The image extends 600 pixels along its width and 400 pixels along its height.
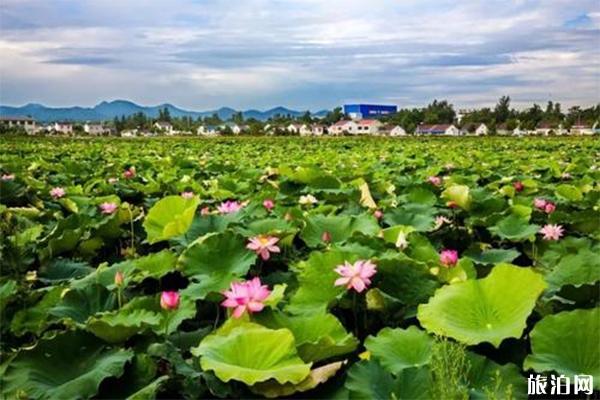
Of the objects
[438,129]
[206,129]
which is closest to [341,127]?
[438,129]

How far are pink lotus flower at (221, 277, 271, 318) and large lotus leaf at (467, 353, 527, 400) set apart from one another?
1.54 feet

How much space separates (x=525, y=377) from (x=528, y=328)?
0.24m

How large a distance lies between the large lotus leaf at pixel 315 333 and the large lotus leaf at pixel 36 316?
0.63 meters

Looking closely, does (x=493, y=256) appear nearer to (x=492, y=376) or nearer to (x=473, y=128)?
(x=492, y=376)

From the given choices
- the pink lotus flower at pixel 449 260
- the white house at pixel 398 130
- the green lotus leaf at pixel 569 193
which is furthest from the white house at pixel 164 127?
the pink lotus flower at pixel 449 260

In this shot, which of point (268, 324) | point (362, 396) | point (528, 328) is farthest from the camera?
point (528, 328)

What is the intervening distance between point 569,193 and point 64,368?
2824 millimetres

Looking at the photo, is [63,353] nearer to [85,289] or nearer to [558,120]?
[85,289]

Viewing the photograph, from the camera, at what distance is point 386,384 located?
3.86ft

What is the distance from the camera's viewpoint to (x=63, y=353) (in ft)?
4.44

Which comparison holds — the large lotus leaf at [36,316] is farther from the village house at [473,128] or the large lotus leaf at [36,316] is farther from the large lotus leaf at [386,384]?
the village house at [473,128]

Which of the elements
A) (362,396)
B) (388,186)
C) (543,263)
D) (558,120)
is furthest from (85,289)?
(558,120)

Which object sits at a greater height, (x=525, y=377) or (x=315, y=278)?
(x=315, y=278)

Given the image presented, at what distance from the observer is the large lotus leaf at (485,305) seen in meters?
1.32
